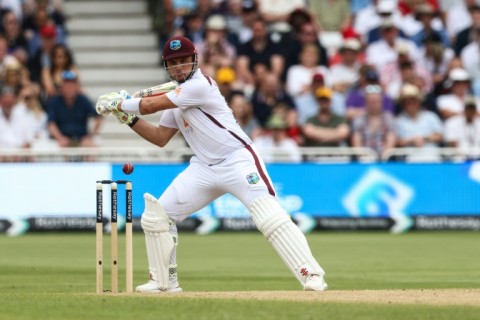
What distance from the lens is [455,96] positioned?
892 inches

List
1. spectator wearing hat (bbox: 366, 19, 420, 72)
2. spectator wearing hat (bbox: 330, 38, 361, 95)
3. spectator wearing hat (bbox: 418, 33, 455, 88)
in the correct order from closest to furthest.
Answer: spectator wearing hat (bbox: 330, 38, 361, 95), spectator wearing hat (bbox: 366, 19, 420, 72), spectator wearing hat (bbox: 418, 33, 455, 88)

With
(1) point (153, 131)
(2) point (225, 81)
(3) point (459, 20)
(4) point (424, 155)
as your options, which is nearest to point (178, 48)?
(1) point (153, 131)

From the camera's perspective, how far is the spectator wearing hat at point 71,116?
71.1 feet

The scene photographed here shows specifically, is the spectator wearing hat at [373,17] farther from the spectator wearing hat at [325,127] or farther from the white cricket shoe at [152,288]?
the white cricket shoe at [152,288]

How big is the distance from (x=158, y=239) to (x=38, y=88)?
11772mm

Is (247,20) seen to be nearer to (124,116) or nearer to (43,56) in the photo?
(43,56)

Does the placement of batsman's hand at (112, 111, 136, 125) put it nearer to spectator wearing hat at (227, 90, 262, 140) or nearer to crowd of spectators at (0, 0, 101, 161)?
spectator wearing hat at (227, 90, 262, 140)

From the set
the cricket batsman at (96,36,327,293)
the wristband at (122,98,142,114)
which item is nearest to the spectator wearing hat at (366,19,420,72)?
the cricket batsman at (96,36,327,293)

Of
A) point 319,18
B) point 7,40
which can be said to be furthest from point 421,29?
point 7,40

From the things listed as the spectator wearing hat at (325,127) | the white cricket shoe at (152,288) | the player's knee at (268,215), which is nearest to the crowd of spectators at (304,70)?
the spectator wearing hat at (325,127)

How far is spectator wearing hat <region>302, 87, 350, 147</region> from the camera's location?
21.4m

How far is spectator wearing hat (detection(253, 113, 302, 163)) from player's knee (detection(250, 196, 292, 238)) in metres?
9.68

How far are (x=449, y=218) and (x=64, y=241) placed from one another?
20.5ft

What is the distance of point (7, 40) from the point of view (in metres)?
23.6
